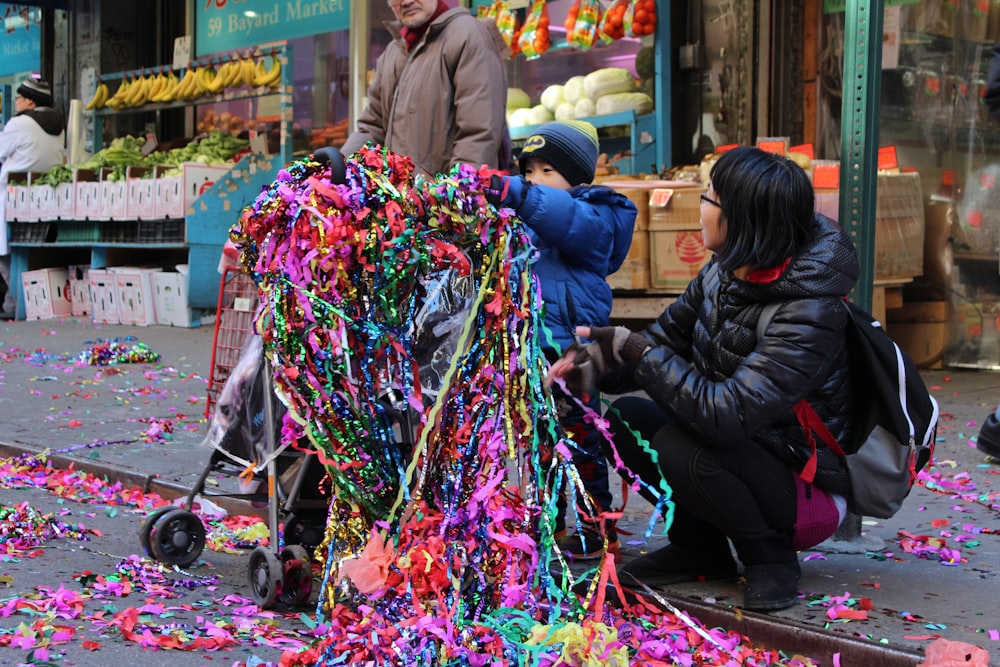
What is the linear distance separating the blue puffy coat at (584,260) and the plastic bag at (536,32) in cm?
613

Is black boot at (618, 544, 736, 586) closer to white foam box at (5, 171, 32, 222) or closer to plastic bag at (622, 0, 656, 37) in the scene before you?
plastic bag at (622, 0, 656, 37)

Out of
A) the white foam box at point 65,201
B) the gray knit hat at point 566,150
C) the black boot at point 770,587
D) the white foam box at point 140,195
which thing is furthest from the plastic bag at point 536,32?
the black boot at point 770,587

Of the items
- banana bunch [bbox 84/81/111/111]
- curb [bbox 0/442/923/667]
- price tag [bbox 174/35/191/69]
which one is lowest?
curb [bbox 0/442/923/667]

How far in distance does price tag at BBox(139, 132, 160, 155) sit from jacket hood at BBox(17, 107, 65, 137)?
1183mm

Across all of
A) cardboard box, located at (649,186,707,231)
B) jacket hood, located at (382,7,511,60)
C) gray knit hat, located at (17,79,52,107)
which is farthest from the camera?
gray knit hat, located at (17,79,52,107)

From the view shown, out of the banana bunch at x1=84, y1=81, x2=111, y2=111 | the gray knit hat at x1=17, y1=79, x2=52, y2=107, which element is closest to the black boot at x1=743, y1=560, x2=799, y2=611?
the banana bunch at x1=84, y1=81, x2=111, y2=111

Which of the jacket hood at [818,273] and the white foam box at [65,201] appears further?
the white foam box at [65,201]

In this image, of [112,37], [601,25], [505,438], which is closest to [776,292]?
[505,438]

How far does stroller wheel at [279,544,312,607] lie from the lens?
3754 mm

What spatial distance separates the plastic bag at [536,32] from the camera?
32.8 feet

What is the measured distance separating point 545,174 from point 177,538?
1.82m

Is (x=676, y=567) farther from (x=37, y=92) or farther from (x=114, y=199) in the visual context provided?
(x=37, y=92)

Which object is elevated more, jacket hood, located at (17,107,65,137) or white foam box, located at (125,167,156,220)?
jacket hood, located at (17,107,65,137)

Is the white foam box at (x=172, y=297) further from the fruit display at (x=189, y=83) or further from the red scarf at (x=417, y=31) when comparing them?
the red scarf at (x=417, y=31)
